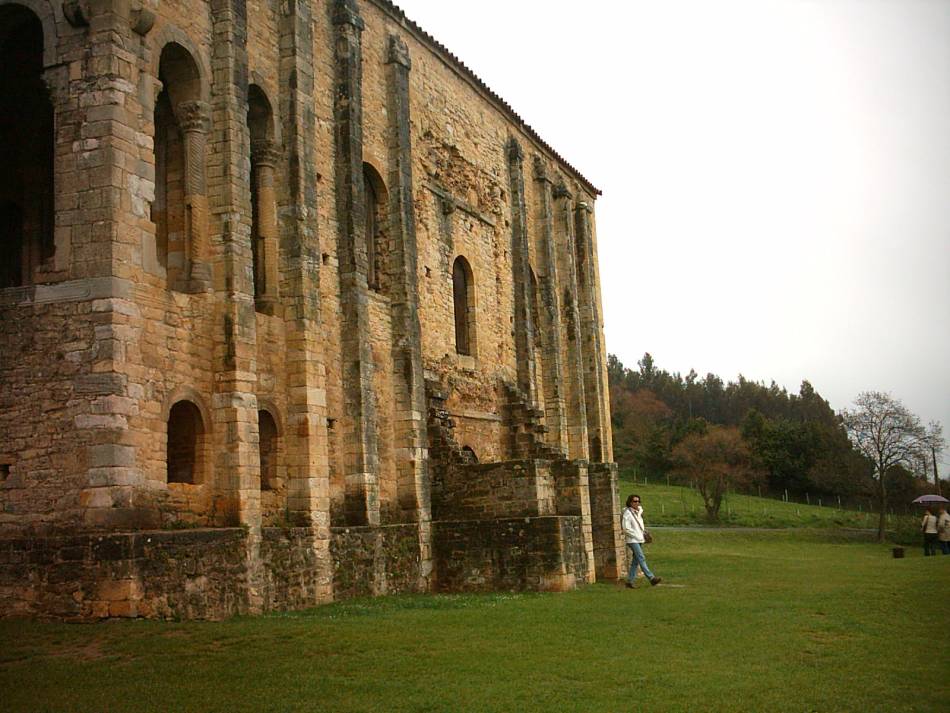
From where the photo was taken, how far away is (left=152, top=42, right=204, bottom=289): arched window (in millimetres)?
13570

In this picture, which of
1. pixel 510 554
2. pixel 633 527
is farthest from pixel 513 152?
pixel 633 527

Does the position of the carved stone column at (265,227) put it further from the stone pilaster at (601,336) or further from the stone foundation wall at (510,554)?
the stone pilaster at (601,336)

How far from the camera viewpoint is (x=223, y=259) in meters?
13.6

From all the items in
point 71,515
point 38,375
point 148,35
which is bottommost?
point 71,515

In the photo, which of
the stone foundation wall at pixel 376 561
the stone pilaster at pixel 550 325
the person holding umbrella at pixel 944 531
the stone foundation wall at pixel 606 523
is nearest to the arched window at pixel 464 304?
the stone foundation wall at pixel 606 523

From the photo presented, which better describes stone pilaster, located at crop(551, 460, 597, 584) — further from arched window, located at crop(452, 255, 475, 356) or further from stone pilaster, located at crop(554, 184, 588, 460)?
stone pilaster, located at crop(554, 184, 588, 460)

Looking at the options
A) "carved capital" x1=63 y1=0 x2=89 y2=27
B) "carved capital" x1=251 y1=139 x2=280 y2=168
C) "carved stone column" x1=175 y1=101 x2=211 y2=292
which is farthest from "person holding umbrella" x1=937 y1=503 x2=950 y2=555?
"carved capital" x1=63 y1=0 x2=89 y2=27

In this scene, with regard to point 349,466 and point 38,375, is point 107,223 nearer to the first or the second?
point 38,375

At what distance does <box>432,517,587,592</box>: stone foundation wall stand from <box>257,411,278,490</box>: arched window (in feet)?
13.7

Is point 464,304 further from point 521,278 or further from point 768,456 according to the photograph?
point 768,456

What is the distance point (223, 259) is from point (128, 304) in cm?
216

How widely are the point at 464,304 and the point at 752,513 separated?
32.4m

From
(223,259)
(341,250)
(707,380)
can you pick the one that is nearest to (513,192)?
(341,250)

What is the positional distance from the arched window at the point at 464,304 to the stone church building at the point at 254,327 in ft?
0.18
